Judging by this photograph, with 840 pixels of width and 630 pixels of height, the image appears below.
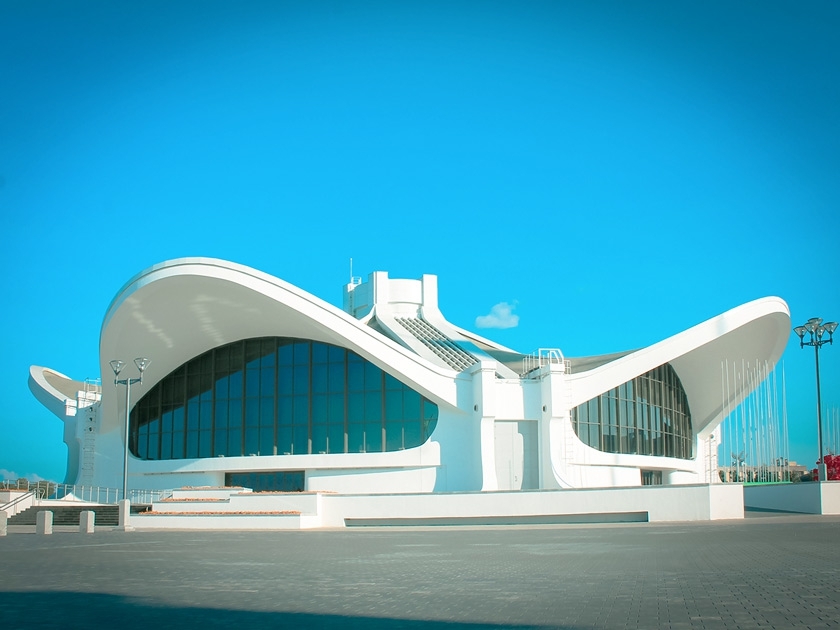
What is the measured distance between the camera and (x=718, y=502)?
28.7 meters

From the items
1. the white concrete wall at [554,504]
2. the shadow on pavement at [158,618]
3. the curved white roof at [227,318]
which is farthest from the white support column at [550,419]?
the shadow on pavement at [158,618]

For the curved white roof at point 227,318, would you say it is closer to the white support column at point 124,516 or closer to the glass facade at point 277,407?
the glass facade at point 277,407

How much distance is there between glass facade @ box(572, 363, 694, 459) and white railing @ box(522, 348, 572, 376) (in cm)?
203

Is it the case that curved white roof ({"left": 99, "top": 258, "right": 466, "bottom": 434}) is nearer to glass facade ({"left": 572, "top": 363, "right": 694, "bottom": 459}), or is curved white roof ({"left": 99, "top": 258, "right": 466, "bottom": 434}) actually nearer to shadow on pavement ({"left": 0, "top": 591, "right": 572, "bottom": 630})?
glass facade ({"left": 572, "top": 363, "right": 694, "bottom": 459})

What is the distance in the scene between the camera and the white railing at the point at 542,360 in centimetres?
3891

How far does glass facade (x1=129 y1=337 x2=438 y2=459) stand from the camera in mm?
39125

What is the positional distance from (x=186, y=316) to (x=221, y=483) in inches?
310

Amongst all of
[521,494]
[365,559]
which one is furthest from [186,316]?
[365,559]

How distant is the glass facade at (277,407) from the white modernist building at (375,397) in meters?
0.08

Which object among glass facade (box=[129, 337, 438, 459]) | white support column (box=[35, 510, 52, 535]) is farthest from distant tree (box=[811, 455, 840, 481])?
white support column (box=[35, 510, 52, 535])

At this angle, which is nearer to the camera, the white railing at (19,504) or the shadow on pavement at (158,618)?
the shadow on pavement at (158,618)

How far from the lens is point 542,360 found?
39.8 metres

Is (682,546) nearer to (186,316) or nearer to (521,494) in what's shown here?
(521,494)

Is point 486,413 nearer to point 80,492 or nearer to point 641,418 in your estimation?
point 641,418
